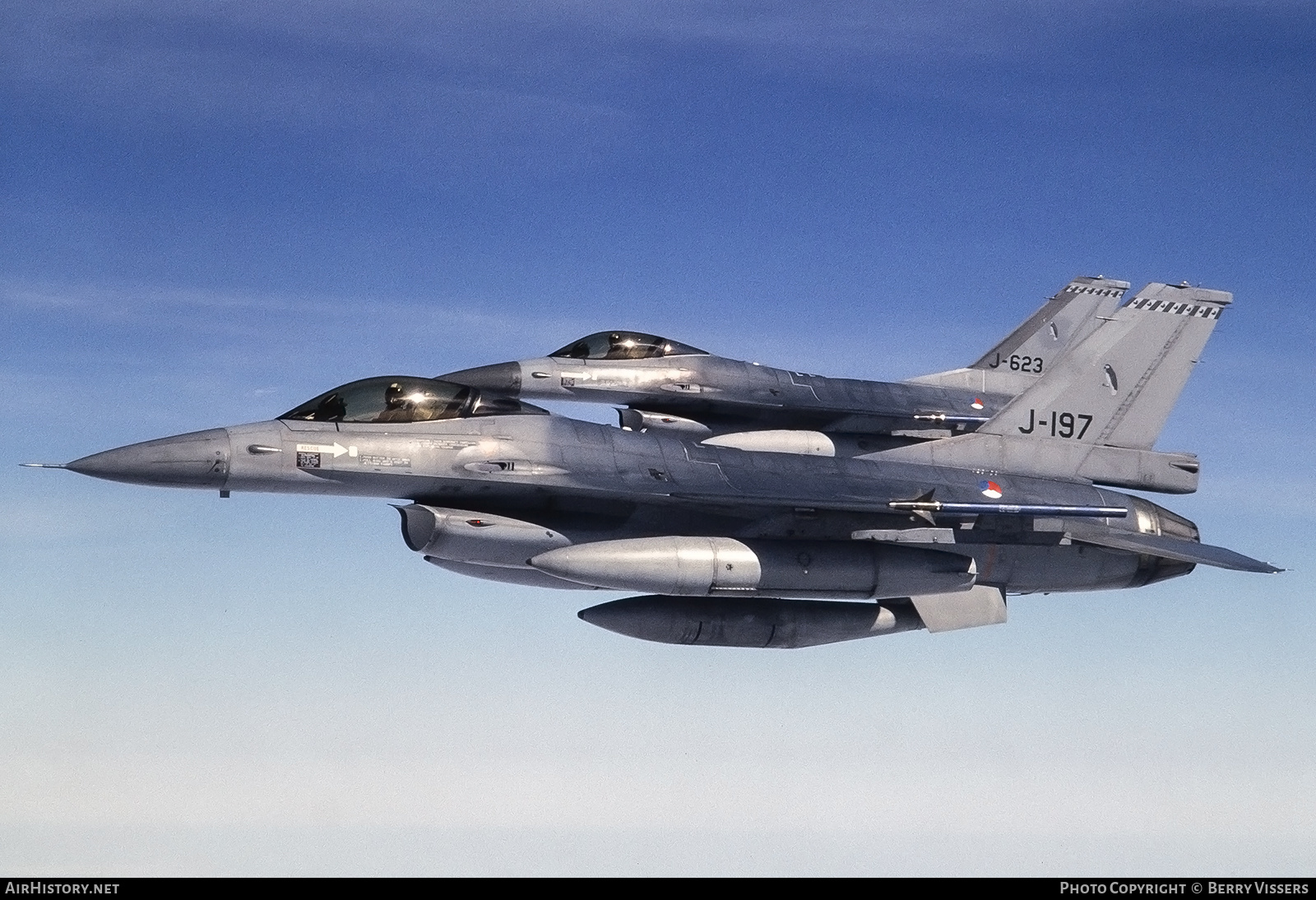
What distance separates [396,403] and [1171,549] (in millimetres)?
10568

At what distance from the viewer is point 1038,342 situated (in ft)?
97.0

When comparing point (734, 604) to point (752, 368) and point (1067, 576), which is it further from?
point (752, 368)

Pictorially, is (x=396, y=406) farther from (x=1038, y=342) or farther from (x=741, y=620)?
(x=1038, y=342)

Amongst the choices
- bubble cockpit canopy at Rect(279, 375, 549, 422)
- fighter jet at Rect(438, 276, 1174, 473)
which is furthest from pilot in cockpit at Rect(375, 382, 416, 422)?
fighter jet at Rect(438, 276, 1174, 473)

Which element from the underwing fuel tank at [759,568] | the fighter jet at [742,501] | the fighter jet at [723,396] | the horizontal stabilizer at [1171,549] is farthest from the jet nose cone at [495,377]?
the horizontal stabilizer at [1171,549]

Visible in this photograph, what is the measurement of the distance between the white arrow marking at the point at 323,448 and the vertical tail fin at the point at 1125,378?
30.8 feet

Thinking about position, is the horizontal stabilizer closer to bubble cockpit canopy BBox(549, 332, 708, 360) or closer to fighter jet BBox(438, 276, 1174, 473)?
fighter jet BBox(438, 276, 1174, 473)

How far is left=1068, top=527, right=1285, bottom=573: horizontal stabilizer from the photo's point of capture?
65.8 feet

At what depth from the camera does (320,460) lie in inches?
666

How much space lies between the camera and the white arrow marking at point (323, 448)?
1686 centimetres

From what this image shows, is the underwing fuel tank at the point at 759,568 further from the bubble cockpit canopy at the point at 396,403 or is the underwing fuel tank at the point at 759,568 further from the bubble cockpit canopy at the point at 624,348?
the bubble cockpit canopy at the point at 624,348

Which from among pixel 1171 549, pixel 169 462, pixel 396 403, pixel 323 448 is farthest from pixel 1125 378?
pixel 169 462

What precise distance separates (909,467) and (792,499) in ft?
8.33

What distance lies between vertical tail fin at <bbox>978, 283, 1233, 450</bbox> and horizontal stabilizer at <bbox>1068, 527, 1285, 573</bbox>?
180 cm
